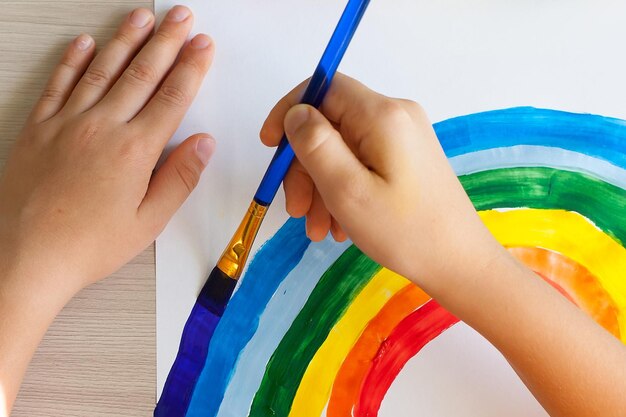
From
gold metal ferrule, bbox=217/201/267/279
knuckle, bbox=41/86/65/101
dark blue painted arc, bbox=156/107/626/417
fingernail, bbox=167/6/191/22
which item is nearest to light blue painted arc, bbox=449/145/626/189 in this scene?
dark blue painted arc, bbox=156/107/626/417

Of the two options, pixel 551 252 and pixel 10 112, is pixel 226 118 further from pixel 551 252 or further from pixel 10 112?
pixel 551 252

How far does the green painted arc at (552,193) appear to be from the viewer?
2.42 feet

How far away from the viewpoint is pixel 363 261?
747 mm

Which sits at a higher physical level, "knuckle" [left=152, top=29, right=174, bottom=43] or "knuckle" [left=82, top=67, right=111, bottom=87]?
"knuckle" [left=152, top=29, right=174, bottom=43]

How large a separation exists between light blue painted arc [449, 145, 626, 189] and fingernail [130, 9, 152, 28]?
0.39m

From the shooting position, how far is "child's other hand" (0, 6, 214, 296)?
2.33ft

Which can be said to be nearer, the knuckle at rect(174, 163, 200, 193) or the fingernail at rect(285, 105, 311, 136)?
the fingernail at rect(285, 105, 311, 136)

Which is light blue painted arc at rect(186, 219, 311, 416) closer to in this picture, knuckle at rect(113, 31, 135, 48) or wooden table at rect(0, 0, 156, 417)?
wooden table at rect(0, 0, 156, 417)

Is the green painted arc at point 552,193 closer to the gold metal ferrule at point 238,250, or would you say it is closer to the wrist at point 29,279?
the gold metal ferrule at point 238,250

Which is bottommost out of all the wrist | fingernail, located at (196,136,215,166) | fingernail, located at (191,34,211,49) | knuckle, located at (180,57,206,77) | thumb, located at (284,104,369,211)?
the wrist

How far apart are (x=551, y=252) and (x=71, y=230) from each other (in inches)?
21.5

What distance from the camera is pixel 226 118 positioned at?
754 millimetres

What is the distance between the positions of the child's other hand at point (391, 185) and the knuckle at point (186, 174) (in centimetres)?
16

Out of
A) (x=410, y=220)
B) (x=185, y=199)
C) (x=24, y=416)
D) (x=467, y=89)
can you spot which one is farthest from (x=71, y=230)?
(x=467, y=89)
